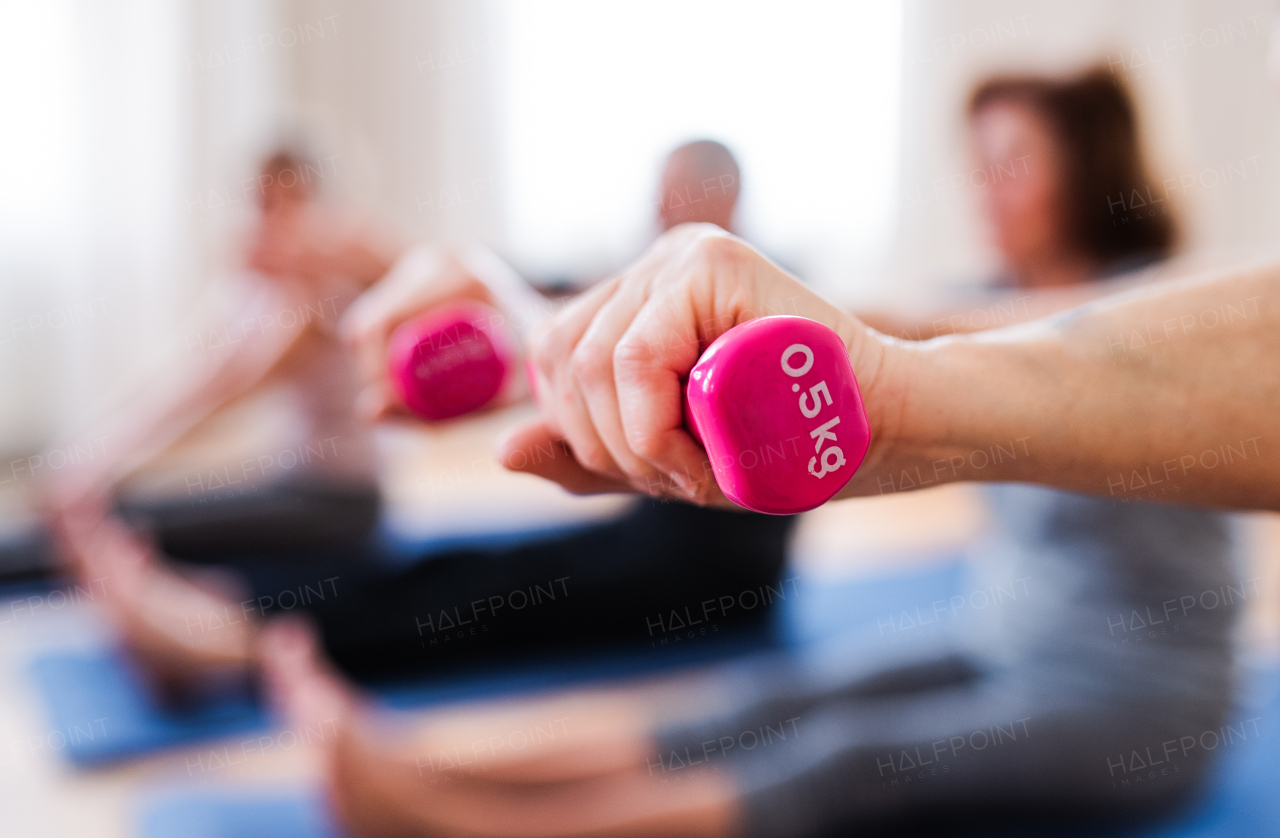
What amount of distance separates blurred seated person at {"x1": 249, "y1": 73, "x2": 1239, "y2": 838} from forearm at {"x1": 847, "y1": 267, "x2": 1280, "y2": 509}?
1.62ft

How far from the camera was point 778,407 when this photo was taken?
39 centimetres

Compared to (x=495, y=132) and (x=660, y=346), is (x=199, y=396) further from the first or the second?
(x=495, y=132)

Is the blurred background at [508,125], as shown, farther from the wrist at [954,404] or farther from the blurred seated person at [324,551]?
the wrist at [954,404]


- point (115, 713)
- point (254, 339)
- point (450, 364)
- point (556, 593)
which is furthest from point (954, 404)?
point (254, 339)

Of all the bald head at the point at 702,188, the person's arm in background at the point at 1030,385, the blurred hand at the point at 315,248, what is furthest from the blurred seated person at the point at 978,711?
the blurred hand at the point at 315,248

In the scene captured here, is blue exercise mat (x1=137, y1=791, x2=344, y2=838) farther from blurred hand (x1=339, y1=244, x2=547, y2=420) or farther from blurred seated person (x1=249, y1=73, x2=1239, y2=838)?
blurred hand (x1=339, y1=244, x2=547, y2=420)

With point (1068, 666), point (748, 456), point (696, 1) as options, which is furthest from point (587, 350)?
point (696, 1)

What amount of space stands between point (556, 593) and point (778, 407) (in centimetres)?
121

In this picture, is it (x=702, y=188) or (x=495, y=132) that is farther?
(x=495, y=132)

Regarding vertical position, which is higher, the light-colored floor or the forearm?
the forearm

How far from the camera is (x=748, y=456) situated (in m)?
0.39

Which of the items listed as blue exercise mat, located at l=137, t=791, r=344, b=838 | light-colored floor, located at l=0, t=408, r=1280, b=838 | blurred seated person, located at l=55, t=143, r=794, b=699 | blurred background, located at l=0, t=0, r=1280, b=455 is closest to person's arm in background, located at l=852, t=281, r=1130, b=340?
light-colored floor, located at l=0, t=408, r=1280, b=838

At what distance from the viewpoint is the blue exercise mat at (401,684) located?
4.45 feet

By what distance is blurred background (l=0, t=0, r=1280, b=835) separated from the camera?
11.0 feet
